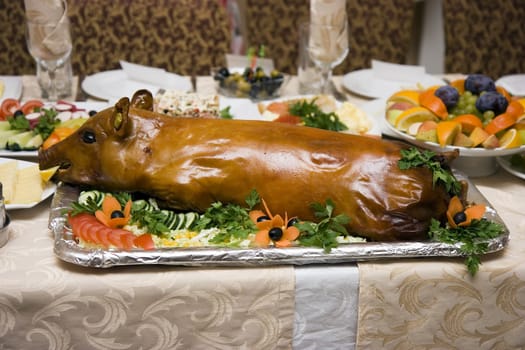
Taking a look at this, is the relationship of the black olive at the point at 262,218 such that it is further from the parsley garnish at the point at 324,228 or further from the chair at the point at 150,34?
the chair at the point at 150,34

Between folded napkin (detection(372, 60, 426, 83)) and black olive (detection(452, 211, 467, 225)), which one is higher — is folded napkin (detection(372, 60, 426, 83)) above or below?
below

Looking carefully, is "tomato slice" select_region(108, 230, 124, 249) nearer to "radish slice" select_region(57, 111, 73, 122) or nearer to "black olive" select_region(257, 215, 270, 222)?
"black olive" select_region(257, 215, 270, 222)

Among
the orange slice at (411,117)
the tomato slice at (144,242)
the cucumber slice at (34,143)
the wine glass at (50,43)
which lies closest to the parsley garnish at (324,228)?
the tomato slice at (144,242)

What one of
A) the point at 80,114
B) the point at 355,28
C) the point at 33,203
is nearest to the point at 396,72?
the point at 355,28

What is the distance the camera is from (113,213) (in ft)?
4.34

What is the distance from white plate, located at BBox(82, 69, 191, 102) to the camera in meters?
2.16

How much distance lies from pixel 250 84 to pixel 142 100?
674mm

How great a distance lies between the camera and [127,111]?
138 cm

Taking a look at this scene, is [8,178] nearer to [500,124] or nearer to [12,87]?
[12,87]

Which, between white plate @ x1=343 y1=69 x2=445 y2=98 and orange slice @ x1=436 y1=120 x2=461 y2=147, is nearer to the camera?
orange slice @ x1=436 y1=120 x2=461 y2=147

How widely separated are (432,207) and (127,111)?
24.4 inches

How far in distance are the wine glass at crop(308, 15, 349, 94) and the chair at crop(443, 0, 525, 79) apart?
3.30ft

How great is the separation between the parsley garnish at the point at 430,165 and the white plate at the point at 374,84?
0.93 meters

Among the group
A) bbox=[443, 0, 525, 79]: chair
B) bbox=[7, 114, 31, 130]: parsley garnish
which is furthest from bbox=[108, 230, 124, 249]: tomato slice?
bbox=[443, 0, 525, 79]: chair
